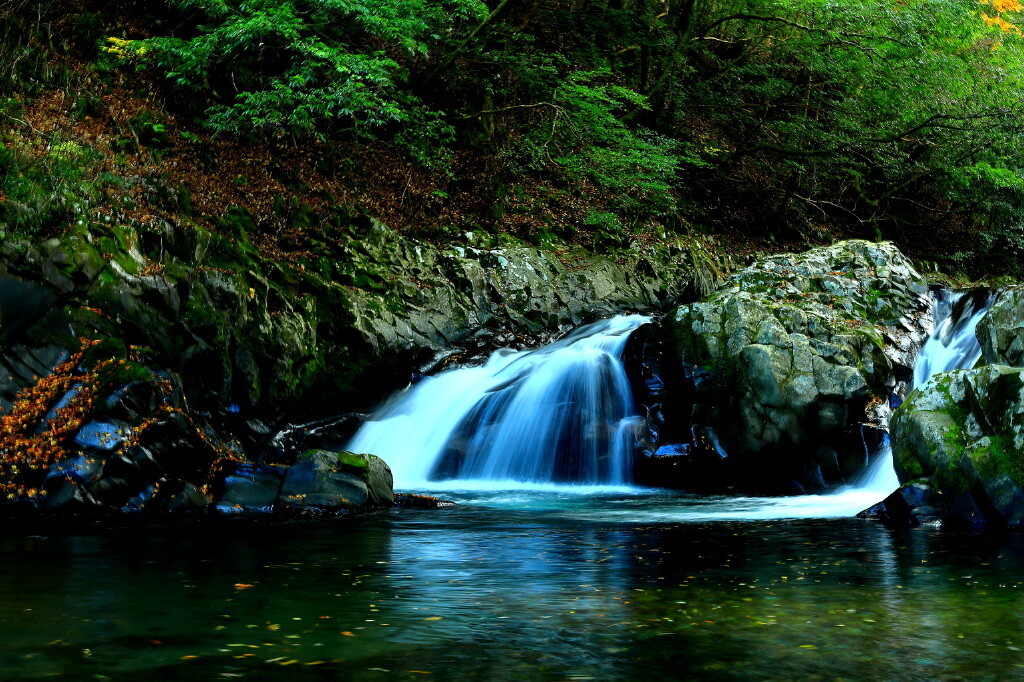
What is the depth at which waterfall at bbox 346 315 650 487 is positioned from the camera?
1211 centimetres

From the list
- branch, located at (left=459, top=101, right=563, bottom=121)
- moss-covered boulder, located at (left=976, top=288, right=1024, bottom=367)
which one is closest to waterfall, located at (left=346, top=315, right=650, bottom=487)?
moss-covered boulder, located at (left=976, top=288, right=1024, bottom=367)

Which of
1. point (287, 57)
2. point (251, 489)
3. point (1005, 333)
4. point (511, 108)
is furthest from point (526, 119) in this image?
point (251, 489)

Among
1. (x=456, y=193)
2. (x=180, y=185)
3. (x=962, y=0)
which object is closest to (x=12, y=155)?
(x=180, y=185)

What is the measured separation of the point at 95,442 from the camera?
8656 millimetres

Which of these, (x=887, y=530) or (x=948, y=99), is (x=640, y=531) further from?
(x=948, y=99)

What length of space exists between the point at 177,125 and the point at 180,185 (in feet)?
7.16

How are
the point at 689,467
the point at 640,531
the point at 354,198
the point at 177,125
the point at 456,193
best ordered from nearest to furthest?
the point at 640,531 → the point at 689,467 → the point at 177,125 → the point at 354,198 → the point at 456,193

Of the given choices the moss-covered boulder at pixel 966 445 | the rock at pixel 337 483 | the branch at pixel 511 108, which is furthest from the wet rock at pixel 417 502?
the branch at pixel 511 108

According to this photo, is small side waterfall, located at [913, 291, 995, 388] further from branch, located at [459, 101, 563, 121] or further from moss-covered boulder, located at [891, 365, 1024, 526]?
branch, located at [459, 101, 563, 121]

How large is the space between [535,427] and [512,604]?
7616mm

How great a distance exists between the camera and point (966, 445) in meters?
8.35

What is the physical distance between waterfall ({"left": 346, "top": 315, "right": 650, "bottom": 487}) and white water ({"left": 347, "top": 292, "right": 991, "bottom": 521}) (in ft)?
0.05

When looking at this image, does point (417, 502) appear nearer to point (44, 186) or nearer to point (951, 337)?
point (44, 186)

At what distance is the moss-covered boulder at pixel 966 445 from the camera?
7.96 m
